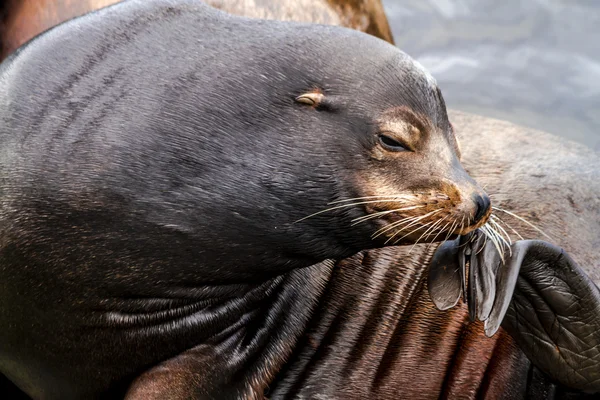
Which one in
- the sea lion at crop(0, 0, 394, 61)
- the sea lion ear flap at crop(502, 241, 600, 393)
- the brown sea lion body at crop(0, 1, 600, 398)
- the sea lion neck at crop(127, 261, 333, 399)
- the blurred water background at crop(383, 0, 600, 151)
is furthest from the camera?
the blurred water background at crop(383, 0, 600, 151)

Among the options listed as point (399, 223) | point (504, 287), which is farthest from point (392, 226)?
point (504, 287)

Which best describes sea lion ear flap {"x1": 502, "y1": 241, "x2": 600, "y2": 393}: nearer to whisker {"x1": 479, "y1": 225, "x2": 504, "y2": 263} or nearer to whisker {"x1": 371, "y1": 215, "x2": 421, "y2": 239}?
whisker {"x1": 479, "y1": 225, "x2": 504, "y2": 263}

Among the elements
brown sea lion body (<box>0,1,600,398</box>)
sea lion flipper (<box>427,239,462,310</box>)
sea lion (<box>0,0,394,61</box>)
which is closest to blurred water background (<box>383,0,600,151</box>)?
sea lion (<box>0,0,394,61</box>)

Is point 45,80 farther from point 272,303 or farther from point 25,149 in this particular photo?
point 272,303

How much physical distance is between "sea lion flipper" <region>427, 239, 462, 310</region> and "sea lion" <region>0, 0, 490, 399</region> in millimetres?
247

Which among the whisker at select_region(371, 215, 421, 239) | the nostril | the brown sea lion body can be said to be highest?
the nostril

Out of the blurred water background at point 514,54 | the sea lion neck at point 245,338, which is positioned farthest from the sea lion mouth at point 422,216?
the blurred water background at point 514,54

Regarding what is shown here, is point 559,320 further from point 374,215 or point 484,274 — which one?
point 374,215

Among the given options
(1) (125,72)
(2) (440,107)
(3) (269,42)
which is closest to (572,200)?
(2) (440,107)

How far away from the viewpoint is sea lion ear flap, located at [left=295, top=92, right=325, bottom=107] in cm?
317

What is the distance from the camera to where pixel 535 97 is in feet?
25.9

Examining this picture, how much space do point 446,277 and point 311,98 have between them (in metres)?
0.78

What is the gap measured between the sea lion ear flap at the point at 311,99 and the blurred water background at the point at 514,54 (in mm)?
4600

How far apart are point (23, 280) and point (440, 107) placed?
53.7 inches
